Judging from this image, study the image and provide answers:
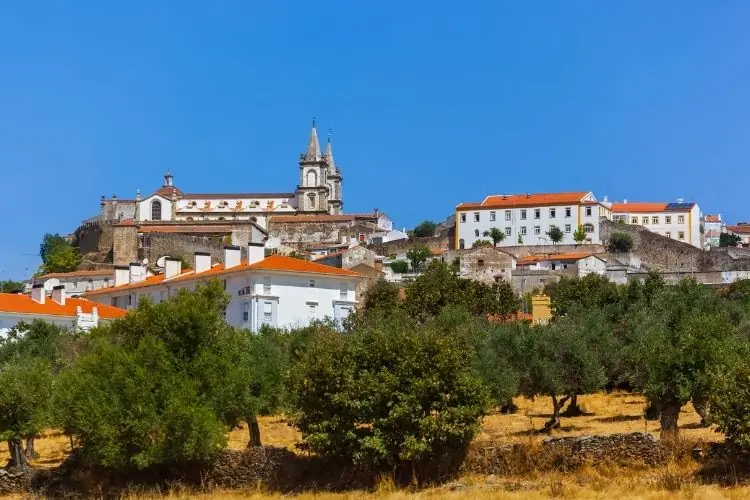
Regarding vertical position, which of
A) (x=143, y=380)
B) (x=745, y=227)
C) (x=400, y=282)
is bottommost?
(x=143, y=380)

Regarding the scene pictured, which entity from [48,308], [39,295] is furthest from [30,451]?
[39,295]

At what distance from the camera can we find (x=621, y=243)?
116812 mm

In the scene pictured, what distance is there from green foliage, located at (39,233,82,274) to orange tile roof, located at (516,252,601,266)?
46.6 m

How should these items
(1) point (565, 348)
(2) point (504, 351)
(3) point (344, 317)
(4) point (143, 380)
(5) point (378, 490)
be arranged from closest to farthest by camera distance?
1. (5) point (378, 490)
2. (4) point (143, 380)
3. (1) point (565, 348)
4. (2) point (504, 351)
5. (3) point (344, 317)

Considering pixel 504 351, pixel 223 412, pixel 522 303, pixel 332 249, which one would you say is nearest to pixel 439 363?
pixel 223 412

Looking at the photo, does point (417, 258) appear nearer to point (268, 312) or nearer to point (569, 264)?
point (569, 264)

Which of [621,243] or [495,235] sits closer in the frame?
[621,243]

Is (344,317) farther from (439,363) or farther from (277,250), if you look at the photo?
(277,250)

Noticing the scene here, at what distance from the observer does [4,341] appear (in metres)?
58.6

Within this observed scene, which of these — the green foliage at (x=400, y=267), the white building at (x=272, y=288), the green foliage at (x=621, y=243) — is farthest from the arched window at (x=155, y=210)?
the white building at (x=272, y=288)

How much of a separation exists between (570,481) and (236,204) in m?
127

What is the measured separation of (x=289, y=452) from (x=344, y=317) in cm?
3813

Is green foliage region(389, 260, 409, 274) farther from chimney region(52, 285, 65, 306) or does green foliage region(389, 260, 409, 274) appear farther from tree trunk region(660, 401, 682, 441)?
tree trunk region(660, 401, 682, 441)

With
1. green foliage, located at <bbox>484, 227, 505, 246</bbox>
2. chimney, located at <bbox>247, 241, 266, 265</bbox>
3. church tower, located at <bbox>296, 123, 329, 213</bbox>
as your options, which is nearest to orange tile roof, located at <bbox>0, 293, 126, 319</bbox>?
chimney, located at <bbox>247, 241, 266, 265</bbox>
